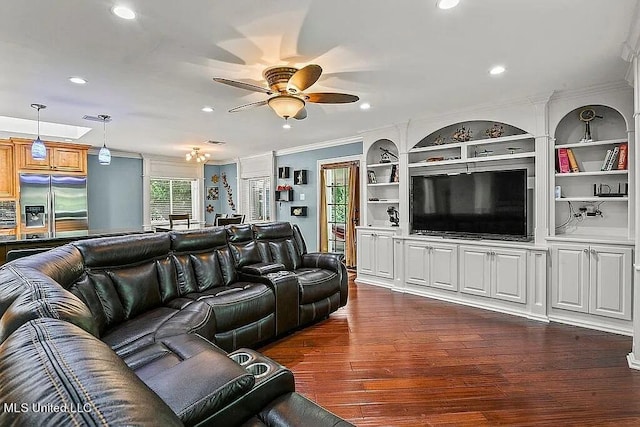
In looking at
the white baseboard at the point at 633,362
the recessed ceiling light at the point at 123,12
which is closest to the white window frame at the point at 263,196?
the recessed ceiling light at the point at 123,12

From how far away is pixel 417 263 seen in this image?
509 centimetres

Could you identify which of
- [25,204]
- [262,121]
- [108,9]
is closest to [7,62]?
[108,9]

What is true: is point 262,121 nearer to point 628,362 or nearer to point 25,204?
point 25,204

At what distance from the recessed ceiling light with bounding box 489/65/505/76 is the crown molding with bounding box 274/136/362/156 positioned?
3124 mm

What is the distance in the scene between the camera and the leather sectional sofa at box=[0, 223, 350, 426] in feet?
1.97

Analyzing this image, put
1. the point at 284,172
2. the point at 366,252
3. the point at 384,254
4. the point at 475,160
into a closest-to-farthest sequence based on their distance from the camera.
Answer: the point at 475,160 < the point at 384,254 < the point at 366,252 < the point at 284,172

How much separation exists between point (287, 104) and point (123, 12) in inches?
53.5

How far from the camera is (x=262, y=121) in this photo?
5.25 metres

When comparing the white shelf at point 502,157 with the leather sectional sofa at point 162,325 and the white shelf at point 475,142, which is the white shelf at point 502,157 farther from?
the leather sectional sofa at point 162,325

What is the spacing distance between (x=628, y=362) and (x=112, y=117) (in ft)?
21.0

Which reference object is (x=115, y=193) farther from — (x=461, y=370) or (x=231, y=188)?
(x=461, y=370)

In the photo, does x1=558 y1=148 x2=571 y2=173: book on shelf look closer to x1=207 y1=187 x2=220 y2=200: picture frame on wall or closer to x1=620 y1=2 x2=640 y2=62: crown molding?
x1=620 y1=2 x2=640 y2=62: crown molding

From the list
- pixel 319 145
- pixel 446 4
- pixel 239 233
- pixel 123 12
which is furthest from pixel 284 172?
pixel 446 4

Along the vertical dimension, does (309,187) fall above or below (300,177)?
below
